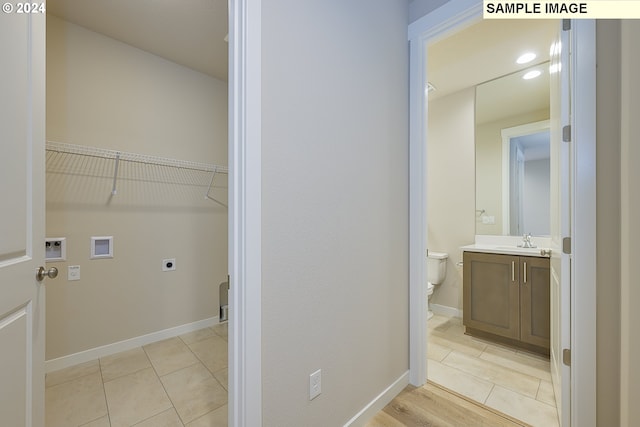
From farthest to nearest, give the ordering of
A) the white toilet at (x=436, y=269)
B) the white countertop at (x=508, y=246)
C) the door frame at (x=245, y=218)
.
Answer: the white toilet at (x=436, y=269), the white countertop at (x=508, y=246), the door frame at (x=245, y=218)

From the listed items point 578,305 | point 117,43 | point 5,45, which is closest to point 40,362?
point 5,45

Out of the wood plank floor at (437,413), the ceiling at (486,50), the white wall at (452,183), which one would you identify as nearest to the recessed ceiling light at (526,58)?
the ceiling at (486,50)

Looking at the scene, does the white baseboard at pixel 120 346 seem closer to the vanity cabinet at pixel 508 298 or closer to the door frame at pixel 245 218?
the door frame at pixel 245 218

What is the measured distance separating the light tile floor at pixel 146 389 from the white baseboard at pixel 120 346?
0.05 metres

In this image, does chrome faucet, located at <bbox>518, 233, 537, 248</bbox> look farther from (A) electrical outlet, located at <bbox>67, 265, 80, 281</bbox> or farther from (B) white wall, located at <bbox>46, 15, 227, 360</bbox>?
(A) electrical outlet, located at <bbox>67, 265, 80, 281</bbox>

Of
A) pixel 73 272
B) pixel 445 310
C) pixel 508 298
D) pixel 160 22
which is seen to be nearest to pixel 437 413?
pixel 508 298

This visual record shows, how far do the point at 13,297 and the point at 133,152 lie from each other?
1856mm

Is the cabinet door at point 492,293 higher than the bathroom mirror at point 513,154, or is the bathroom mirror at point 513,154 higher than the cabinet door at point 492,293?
the bathroom mirror at point 513,154

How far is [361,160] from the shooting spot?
57.7 inches

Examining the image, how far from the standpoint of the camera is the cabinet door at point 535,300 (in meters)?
2.08

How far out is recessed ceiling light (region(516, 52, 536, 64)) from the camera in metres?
2.32

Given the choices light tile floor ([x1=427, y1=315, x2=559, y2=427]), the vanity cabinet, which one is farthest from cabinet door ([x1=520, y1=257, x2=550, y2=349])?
light tile floor ([x1=427, y1=315, x2=559, y2=427])

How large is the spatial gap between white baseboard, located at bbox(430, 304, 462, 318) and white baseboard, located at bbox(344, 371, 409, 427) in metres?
1.52

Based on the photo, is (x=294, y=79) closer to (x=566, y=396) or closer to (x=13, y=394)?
(x=13, y=394)
